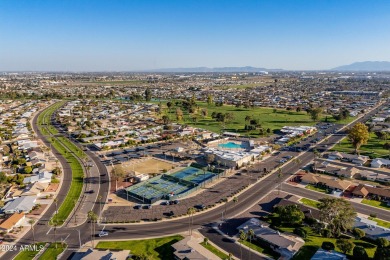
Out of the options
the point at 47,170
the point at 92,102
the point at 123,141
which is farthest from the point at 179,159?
the point at 92,102

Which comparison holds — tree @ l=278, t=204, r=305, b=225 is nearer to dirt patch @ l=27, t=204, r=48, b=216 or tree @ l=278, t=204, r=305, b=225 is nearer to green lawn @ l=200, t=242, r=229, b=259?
green lawn @ l=200, t=242, r=229, b=259

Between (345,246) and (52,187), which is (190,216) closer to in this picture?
(345,246)

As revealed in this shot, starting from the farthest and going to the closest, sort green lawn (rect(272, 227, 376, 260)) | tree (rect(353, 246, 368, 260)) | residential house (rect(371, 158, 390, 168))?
1. residential house (rect(371, 158, 390, 168))
2. green lawn (rect(272, 227, 376, 260))
3. tree (rect(353, 246, 368, 260))

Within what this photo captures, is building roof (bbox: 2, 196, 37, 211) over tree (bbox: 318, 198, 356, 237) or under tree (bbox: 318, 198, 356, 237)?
under

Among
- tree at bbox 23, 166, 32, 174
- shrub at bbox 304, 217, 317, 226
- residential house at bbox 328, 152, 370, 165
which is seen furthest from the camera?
residential house at bbox 328, 152, 370, 165

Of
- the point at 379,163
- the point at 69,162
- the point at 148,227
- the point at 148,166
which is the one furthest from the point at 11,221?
the point at 379,163

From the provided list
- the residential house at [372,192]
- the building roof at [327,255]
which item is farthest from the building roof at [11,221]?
the residential house at [372,192]

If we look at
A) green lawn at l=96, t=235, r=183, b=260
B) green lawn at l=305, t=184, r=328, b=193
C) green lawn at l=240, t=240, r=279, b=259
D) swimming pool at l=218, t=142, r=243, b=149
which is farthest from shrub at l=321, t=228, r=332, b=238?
swimming pool at l=218, t=142, r=243, b=149
